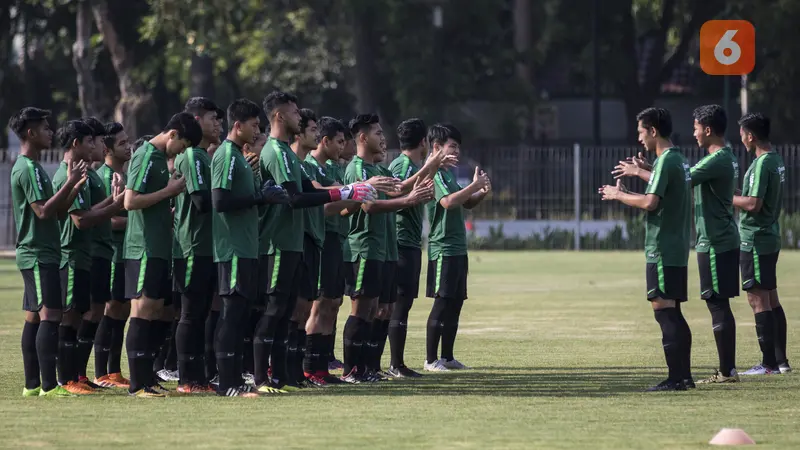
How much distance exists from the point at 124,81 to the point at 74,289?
94.3 ft

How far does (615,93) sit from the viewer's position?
5141 centimetres

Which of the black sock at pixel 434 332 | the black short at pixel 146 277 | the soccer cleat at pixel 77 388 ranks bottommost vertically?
the soccer cleat at pixel 77 388

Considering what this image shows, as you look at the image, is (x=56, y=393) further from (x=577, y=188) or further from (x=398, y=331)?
(x=577, y=188)

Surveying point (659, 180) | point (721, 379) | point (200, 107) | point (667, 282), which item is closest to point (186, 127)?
point (200, 107)

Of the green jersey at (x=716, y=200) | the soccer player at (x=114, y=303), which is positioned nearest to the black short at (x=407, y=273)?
the soccer player at (x=114, y=303)

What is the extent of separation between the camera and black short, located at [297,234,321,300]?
12.1m

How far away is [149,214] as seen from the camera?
11664 mm

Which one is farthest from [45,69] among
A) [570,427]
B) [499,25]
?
[570,427]

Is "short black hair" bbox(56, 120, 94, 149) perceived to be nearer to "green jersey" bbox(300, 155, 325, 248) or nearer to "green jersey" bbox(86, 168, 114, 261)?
"green jersey" bbox(86, 168, 114, 261)

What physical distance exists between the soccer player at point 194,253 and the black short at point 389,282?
210 cm

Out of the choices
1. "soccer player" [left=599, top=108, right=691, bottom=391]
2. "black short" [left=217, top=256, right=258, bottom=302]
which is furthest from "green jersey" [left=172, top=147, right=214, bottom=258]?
"soccer player" [left=599, top=108, right=691, bottom=391]

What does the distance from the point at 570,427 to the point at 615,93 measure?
42.3m

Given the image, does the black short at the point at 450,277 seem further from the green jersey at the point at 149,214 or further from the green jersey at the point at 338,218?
the green jersey at the point at 149,214

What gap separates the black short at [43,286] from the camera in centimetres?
1180
